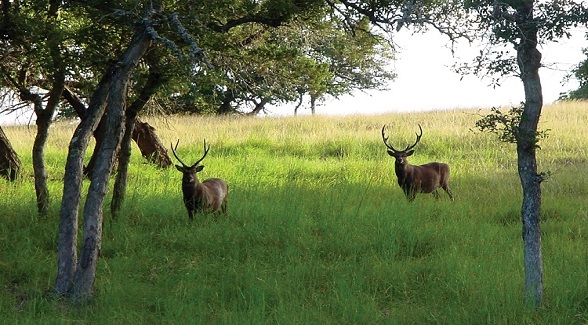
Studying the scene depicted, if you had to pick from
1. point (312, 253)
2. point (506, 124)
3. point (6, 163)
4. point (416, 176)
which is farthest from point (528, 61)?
point (6, 163)

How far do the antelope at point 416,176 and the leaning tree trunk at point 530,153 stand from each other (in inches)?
236

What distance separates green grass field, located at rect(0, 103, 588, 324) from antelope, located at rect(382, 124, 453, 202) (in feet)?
0.73

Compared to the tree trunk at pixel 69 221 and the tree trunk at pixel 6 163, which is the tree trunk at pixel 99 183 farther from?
the tree trunk at pixel 6 163

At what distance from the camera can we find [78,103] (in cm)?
1250

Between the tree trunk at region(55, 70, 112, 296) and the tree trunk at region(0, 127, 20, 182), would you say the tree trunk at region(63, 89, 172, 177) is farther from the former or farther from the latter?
the tree trunk at region(55, 70, 112, 296)

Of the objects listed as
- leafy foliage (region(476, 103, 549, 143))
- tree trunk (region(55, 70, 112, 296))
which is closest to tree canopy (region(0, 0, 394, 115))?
tree trunk (region(55, 70, 112, 296))

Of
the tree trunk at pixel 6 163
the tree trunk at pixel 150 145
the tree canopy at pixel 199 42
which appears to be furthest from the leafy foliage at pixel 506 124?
the tree trunk at pixel 150 145

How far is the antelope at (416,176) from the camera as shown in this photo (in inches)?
508

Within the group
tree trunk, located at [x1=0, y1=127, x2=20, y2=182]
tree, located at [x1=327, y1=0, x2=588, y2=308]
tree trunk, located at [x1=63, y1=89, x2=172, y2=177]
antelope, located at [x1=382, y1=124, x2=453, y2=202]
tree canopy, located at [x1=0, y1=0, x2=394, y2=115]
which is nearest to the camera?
tree, located at [x1=327, y1=0, x2=588, y2=308]

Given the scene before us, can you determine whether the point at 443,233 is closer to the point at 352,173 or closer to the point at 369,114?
the point at 352,173

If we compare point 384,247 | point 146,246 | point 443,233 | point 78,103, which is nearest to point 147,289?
point 146,246

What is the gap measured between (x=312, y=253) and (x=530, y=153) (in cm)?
339

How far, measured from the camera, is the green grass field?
6.85 meters

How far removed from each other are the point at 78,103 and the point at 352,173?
6.49 metres
